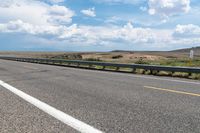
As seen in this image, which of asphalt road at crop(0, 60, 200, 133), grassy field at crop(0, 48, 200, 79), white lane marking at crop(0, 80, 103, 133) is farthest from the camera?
grassy field at crop(0, 48, 200, 79)

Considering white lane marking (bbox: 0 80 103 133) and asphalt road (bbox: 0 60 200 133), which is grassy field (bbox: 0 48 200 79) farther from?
white lane marking (bbox: 0 80 103 133)

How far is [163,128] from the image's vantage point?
17.5 feet

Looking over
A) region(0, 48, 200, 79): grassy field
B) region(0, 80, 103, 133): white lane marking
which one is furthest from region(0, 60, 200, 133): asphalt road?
region(0, 48, 200, 79): grassy field

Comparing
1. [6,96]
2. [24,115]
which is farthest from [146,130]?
[6,96]

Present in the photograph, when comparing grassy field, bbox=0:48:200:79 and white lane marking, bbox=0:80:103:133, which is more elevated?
white lane marking, bbox=0:80:103:133

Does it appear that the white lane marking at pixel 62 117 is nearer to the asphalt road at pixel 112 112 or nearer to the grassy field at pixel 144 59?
the asphalt road at pixel 112 112

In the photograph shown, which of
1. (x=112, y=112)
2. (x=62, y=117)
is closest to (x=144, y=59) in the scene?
(x=112, y=112)

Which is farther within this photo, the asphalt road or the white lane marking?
the asphalt road

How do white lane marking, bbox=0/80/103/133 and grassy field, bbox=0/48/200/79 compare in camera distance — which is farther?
grassy field, bbox=0/48/200/79

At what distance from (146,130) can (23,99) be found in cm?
471

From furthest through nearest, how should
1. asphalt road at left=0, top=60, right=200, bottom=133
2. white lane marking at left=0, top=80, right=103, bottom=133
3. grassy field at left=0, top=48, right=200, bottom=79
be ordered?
grassy field at left=0, top=48, right=200, bottom=79, asphalt road at left=0, top=60, right=200, bottom=133, white lane marking at left=0, top=80, right=103, bottom=133

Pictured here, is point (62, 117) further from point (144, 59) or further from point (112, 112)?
point (144, 59)

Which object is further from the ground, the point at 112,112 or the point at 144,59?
the point at 112,112

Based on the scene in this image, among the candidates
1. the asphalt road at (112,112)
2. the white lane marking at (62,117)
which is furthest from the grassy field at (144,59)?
the white lane marking at (62,117)
